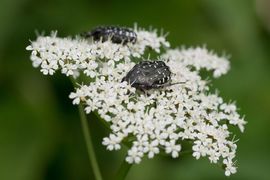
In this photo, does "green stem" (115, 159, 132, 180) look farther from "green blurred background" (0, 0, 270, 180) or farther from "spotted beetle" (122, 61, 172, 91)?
"green blurred background" (0, 0, 270, 180)

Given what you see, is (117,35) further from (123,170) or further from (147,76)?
(123,170)

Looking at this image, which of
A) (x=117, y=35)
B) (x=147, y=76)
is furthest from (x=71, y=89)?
(x=147, y=76)

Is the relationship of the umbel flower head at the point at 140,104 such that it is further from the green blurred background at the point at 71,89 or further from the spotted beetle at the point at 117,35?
the green blurred background at the point at 71,89

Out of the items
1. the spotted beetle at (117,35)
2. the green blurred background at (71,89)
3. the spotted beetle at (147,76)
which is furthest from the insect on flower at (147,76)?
the green blurred background at (71,89)

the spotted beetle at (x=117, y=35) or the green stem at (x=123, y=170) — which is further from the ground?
the spotted beetle at (x=117, y=35)
